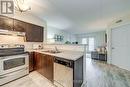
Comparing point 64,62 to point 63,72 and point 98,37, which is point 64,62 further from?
point 98,37

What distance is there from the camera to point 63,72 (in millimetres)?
2109

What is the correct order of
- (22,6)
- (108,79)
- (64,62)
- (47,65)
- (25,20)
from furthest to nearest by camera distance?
1. (25,20)
2. (108,79)
3. (47,65)
4. (22,6)
5. (64,62)

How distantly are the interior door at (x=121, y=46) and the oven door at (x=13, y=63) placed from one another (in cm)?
424

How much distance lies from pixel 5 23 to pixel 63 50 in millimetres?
2165

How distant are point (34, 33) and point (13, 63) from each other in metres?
1.67

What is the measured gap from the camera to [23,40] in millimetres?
3602

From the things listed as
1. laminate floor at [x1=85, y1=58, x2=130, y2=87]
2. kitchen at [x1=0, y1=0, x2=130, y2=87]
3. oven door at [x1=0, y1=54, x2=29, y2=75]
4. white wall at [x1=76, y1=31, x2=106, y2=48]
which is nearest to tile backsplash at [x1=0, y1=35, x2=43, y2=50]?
kitchen at [x1=0, y1=0, x2=130, y2=87]

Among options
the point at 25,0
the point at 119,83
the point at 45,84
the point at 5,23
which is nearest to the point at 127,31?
the point at 119,83

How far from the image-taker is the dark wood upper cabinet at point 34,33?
12.1 ft

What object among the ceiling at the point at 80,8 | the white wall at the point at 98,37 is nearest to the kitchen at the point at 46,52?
the ceiling at the point at 80,8

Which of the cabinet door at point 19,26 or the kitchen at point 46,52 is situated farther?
the cabinet door at point 19,26

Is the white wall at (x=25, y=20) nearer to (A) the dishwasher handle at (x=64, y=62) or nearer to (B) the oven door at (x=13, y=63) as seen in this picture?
(B) the oven door at (x=13, y=63)

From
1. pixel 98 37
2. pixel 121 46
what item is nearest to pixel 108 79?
pixel 121 46

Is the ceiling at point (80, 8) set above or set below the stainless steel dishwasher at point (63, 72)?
above
